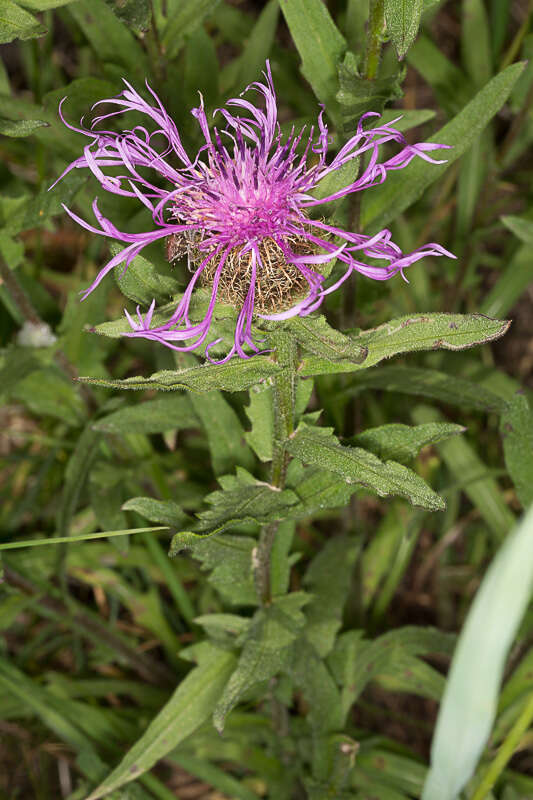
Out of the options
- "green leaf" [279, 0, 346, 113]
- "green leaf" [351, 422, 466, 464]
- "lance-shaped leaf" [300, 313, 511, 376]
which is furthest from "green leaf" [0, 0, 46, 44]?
"green leaf" [351, 422, 466, 464]

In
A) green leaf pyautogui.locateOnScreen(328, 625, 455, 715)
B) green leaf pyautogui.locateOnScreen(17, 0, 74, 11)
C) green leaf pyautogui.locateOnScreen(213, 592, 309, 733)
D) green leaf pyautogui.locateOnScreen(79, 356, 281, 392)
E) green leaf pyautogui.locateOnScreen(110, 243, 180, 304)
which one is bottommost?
green leaf pyautogui.locateOnScreen(328, 625, 455, 715)

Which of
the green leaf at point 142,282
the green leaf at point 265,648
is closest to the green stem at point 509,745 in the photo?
the green leaf at point 265,648

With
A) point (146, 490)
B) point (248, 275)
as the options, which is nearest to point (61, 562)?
point (146, 490)

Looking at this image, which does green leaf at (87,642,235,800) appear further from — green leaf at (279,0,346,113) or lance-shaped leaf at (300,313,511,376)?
green leaf at (279,0,346,113)

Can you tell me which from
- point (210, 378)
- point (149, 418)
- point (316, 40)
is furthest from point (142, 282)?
point (316, 40)

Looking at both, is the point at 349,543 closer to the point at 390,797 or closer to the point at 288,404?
the point at 390,797

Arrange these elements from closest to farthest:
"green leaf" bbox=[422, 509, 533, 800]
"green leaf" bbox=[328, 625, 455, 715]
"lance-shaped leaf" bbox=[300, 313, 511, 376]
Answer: "green leaf" bbox=[422, 509, 533, 800]
"lance-shaped leaf" bbox=[300, 313, 511, 376]
"green leaf" bbox=[328, 625, 455, 715]

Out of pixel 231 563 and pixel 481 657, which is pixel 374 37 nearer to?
pixel 231 563
